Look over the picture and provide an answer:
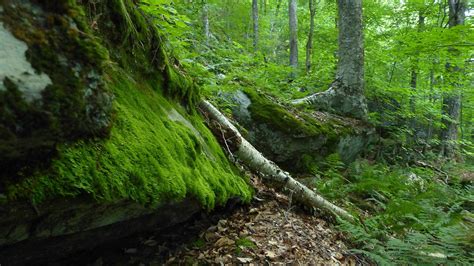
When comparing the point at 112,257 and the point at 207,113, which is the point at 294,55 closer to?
the point at 207,113

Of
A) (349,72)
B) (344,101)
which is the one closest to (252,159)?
(344,101)

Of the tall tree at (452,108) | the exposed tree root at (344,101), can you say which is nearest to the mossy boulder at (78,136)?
the exposed tree root at (344,101)

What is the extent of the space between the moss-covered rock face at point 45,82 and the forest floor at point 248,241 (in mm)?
1298

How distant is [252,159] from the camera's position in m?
4.38

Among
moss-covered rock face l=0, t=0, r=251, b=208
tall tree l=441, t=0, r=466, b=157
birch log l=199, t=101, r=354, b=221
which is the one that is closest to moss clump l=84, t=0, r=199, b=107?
moss-covered rock face l=0, t=0, r=251, b=208

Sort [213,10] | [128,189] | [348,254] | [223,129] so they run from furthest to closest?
1. [213,10]
2. [223,129]
3. [348,254]
4. [128,189]

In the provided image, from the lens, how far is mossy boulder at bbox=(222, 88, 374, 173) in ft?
20.5

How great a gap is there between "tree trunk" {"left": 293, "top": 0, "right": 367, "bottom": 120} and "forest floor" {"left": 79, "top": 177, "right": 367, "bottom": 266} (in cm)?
510

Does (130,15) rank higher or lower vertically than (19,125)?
higher

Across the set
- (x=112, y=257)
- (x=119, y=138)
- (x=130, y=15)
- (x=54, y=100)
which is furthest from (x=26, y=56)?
(x=112, y=257)

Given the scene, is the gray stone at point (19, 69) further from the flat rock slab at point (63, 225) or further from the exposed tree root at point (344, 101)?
the exposed tree root at point (344, 101)

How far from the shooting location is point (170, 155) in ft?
A: 8.63

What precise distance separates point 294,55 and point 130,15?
11.9 m

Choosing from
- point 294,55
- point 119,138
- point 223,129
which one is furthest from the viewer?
point 294,55
